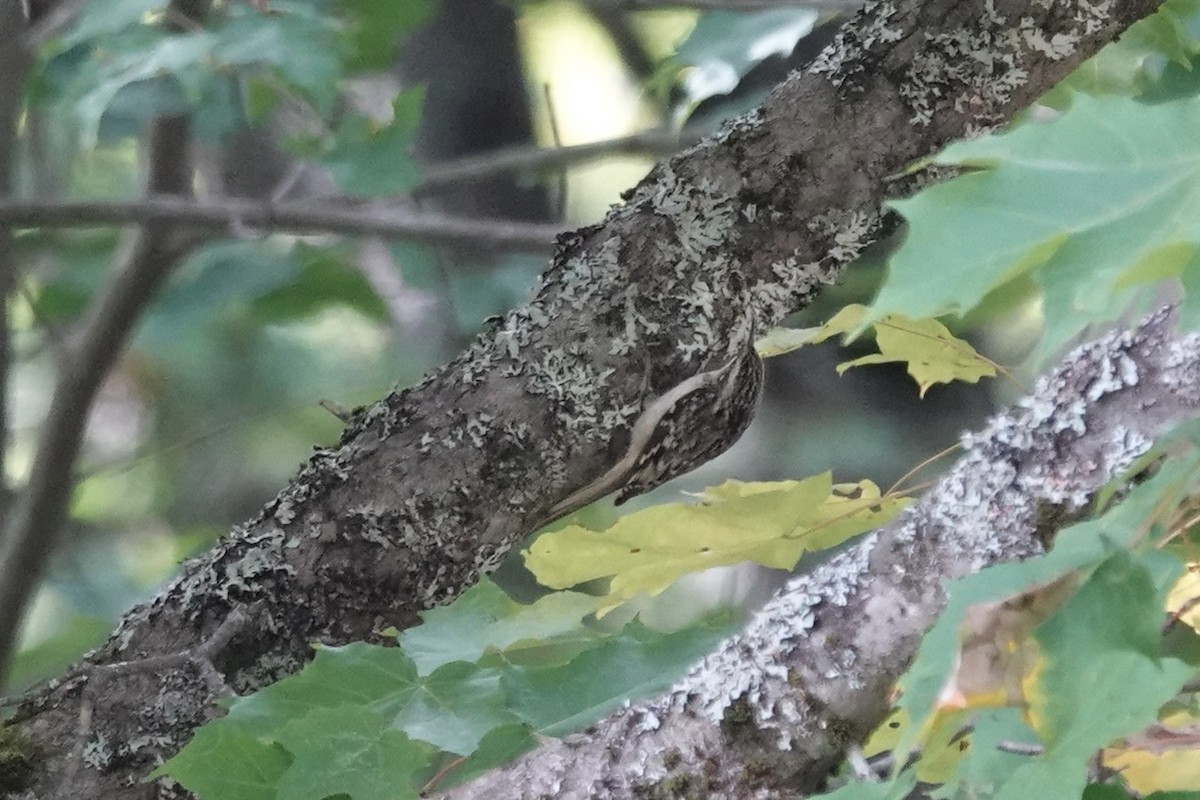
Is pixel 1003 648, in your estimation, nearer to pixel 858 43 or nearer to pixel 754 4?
pixel 858 43

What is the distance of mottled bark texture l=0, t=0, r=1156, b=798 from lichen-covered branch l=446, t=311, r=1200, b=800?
211mm

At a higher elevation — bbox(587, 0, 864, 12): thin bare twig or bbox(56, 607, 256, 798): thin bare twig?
bbox(587, 0, 864, 12): thin bare twig

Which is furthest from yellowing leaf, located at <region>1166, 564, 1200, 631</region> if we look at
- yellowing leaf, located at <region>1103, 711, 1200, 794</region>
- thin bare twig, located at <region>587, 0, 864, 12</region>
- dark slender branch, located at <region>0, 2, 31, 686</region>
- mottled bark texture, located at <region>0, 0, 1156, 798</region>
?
dark slender branch, located at <region>0, 2, 31, 686</region>

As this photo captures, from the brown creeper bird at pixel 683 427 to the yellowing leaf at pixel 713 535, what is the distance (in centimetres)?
17

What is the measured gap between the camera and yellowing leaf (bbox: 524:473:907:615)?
587 millimetres

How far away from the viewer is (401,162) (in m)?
1.18

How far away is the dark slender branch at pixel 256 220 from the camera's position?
4.17 feet

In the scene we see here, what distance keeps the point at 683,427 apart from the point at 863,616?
0.27 m

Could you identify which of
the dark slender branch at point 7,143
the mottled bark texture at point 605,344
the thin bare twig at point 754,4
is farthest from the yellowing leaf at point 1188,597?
the dark slender branch at point 7,143

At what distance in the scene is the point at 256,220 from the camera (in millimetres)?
1299

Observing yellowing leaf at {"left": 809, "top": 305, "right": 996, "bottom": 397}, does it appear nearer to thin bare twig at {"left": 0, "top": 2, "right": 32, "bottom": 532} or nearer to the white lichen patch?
the white lichen patch

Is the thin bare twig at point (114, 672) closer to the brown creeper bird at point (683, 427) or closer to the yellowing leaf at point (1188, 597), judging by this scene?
the brown creeper bird at point (683, 427)

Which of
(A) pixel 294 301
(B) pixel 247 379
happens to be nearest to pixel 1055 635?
(A) pixel 294 301

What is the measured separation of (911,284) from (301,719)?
37cm
